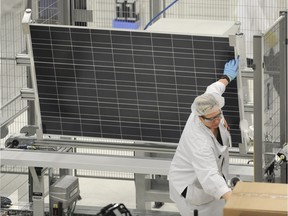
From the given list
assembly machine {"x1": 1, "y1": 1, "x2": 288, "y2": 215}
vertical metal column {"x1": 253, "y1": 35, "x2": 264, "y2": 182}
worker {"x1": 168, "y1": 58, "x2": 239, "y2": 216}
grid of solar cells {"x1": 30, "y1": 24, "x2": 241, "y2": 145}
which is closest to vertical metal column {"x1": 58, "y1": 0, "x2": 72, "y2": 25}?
assembly machine {"x1": 1, "y1": 1, "x2": 288, "y2": 215}

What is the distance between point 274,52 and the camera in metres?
7.20

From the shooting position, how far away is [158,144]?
782cm

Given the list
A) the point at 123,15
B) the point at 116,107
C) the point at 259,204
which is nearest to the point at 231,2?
the point at 123,15

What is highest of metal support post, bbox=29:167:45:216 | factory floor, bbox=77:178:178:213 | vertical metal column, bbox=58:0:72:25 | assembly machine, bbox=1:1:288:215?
vertical metal column, bbox=58:0:72:25

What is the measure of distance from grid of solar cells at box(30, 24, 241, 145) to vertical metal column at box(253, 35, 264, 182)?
0.58 m

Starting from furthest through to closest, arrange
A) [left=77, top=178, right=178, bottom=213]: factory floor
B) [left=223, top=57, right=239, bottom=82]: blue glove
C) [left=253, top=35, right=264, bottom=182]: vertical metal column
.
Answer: [left=77, top=178, right=178, bottom=213]: factory floor → [left=223, top=57, right=239, bottom=82]: blue glove → [left=253, top=35, right=264, bottom=182]: vertical metal column

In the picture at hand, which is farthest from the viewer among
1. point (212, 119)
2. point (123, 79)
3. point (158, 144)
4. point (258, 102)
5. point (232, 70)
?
point (158, 144)

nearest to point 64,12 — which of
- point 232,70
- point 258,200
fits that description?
point 232,70

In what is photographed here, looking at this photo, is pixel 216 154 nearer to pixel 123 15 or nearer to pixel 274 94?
pixel 274 94

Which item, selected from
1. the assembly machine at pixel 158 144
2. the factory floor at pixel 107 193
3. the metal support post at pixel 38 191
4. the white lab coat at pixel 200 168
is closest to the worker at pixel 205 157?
the white lab coat at pixel 200 168

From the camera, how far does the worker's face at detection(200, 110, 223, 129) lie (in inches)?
273

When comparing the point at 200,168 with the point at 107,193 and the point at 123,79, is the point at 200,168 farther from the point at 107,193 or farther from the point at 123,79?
the point at 107,193

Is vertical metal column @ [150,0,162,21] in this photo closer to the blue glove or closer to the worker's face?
the blue glove

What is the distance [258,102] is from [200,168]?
23.4 inches
